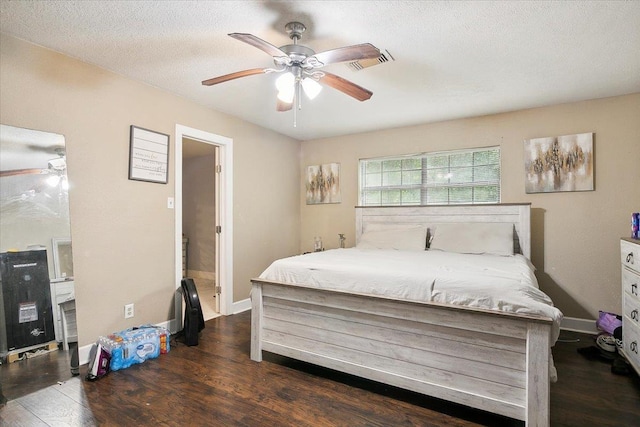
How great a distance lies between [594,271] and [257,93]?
12.5ft

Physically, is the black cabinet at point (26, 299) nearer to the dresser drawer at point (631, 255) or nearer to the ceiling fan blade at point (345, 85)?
the ceiling fan blade at point (345, 85)

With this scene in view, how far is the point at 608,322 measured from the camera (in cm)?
289

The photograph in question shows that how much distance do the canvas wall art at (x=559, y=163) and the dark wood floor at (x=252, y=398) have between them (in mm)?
1736

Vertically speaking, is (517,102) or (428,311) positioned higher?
(517,102)

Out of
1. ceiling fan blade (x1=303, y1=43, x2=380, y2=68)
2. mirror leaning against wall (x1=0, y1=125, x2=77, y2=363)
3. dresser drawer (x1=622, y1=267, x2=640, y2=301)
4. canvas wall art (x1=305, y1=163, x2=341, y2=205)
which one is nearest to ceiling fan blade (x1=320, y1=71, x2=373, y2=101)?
ceiling fan blade (x1=303, y1=43, x2=380, y2=68)

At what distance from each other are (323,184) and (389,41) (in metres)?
2.82

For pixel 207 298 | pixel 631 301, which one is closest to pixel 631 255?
pixel 631 301

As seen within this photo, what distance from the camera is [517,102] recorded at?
3.33 m

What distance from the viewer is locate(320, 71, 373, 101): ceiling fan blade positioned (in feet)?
7.12

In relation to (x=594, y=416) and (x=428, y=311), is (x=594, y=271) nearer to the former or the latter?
(x=594, y=416)

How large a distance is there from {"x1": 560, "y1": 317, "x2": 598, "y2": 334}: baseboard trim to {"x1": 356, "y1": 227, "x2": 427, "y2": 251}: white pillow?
5.17 feet

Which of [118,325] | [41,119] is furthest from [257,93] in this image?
[118,325]

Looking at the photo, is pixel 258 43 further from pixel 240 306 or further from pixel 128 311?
pixel 240 306

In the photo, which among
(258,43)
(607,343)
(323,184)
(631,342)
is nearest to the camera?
(258,43)
